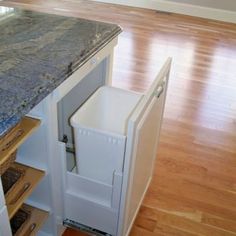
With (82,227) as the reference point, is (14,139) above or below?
above

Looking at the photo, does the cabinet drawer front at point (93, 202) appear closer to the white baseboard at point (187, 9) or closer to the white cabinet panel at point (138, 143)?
the white cabinet panel at point (138, 143)

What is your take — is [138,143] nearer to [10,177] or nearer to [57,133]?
[57,133]

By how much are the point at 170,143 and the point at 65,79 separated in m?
1.24

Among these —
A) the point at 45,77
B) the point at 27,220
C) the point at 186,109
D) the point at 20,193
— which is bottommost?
the point at 186,109

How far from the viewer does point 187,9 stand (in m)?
4.54

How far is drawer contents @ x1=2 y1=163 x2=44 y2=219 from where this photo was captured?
3.59 feet

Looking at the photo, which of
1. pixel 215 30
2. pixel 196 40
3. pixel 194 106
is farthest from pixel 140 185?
pixel 215 30

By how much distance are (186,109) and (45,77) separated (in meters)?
1.70

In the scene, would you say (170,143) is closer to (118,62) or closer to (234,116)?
(234,116)

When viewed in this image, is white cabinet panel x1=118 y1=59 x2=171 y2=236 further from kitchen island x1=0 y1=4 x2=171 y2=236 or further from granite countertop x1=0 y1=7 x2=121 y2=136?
granite countertop x1=0 y1=7 x2=121 y2=136

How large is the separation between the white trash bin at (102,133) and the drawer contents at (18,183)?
0.18 meters

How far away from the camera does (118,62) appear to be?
3.25 metres

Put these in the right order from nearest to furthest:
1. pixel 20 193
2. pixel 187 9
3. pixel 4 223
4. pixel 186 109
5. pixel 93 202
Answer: pixel 4 223 → pixel 20 193 → pixel 93 202 → pixel 186 109 → pixel 187 9

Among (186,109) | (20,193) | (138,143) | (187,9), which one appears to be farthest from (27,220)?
(187,9)
